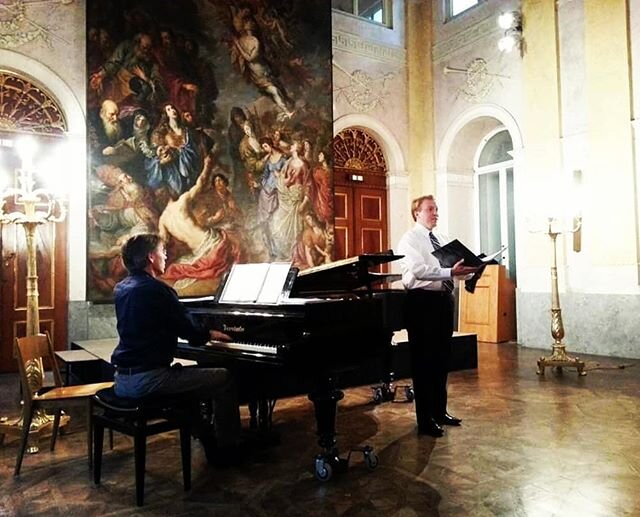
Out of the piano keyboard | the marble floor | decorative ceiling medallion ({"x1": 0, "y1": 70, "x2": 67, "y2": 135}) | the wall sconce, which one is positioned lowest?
the marble floor

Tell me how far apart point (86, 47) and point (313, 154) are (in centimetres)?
329

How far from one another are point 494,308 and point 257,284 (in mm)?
5751

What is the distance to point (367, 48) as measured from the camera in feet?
30.3

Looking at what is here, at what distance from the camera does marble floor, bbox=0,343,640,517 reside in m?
2.66

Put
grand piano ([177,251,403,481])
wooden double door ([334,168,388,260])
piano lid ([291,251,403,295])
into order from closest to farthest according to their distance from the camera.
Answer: grand piano ([177,251,403,481]), piano lid ([291,251,403,295]), wooden double door ([334,168,388,260])

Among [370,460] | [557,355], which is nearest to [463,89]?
[557,355]

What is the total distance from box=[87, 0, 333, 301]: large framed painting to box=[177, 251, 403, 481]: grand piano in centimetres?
373

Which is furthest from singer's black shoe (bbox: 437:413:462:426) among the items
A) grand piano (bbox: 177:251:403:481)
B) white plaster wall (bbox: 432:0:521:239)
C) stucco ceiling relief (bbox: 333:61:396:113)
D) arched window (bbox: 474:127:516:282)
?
Result: stucco ceiling relief (bbox: 333:61:396:113)

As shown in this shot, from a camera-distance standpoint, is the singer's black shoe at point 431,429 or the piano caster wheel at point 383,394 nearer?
the singer's black shoe at point 431,429

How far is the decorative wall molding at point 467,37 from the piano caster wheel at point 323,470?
7361 mm

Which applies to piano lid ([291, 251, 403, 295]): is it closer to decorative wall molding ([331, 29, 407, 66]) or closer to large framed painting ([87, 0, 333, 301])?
large framed painting ([87, 0, 333, 301])

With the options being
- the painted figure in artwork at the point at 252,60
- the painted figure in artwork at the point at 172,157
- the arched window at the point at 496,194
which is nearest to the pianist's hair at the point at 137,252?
the painted figure in artwork at the point at 172,157

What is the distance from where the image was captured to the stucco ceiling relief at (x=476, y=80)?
8.56m

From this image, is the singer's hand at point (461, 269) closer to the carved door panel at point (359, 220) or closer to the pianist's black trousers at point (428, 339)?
the pianist's black trousers at point (428, 339)
